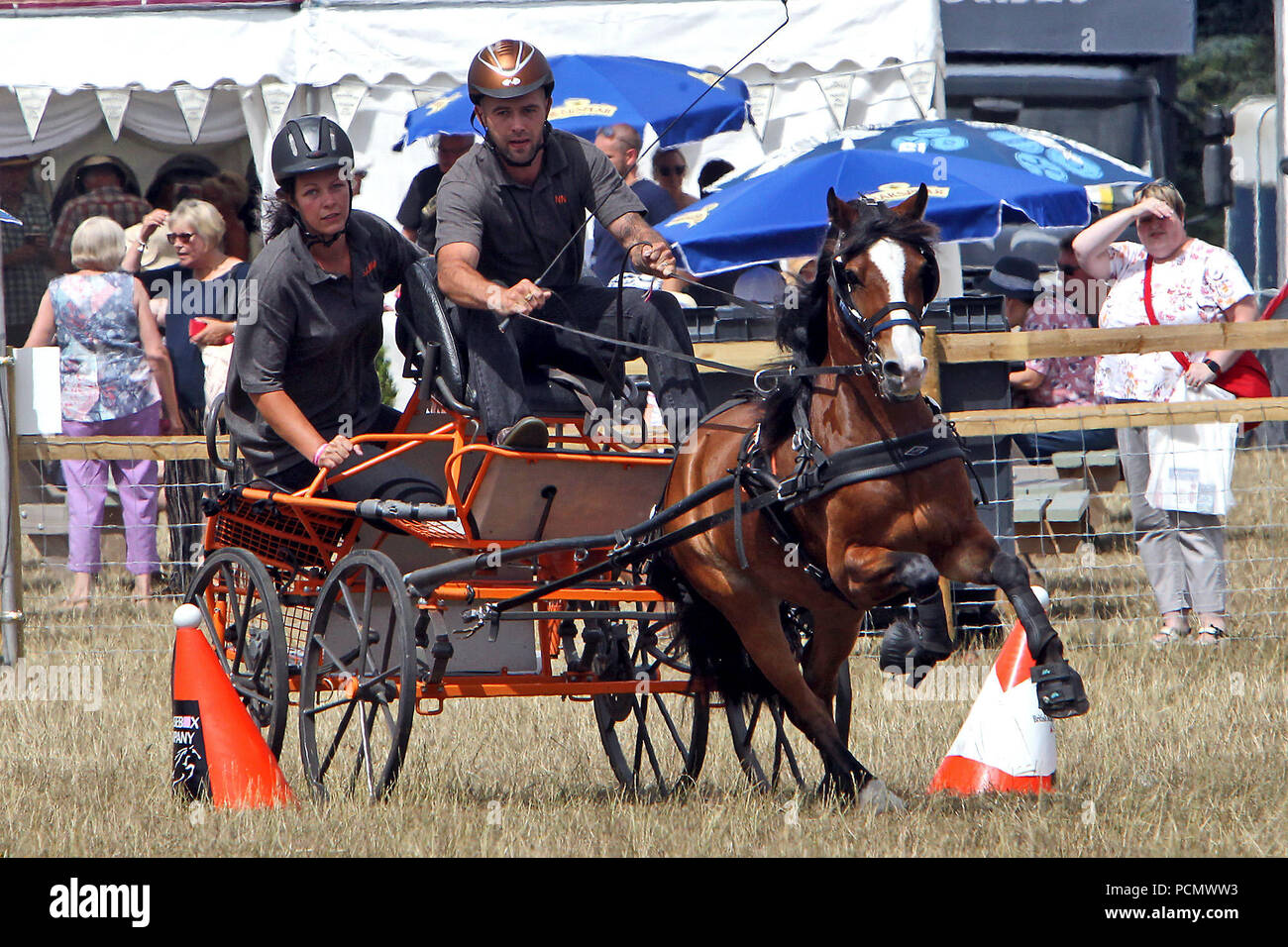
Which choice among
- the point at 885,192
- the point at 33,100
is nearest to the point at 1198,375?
the point at 885,192

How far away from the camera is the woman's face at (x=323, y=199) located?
5734 millimetres

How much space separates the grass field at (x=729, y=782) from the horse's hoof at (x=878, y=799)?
0.22 feet

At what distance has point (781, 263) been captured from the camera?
414 inches

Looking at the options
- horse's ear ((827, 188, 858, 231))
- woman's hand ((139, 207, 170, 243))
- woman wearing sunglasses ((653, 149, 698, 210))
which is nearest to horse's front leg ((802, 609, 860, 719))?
horse's ear ((827, 188, 858, 231))

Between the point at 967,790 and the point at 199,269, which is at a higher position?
the point at 199,269

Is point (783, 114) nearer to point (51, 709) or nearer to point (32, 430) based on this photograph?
point (32, 430)

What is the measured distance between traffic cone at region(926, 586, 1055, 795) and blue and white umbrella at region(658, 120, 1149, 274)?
4.06m

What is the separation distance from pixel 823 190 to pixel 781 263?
1.11m

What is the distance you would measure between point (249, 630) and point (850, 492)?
2.64m

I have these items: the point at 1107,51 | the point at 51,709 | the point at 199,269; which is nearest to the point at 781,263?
the point at 199,269

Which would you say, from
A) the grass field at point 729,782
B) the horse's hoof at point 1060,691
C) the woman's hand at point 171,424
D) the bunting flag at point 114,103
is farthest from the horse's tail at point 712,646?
the bunting flag at point 114,103

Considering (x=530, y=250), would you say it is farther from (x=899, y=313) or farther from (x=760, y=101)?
(x=760, y=101)

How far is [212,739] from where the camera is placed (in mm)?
5590

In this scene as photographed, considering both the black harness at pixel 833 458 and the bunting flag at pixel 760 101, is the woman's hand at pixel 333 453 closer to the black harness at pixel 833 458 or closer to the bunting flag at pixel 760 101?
the black harness at pixel 833 458
